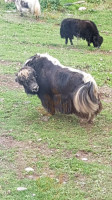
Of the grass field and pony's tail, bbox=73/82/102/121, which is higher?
pony's tail, bbox=73/82/102/121

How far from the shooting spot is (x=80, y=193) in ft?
16.4

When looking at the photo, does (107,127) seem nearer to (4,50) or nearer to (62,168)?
(62,168)

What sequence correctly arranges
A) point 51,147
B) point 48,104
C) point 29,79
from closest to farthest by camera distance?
1. point 51,147
2. point 29,79
3. point 48,104

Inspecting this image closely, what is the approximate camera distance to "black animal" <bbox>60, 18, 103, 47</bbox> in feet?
48.5

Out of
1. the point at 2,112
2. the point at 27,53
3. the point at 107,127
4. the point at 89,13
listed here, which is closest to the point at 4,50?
the point at 27,53

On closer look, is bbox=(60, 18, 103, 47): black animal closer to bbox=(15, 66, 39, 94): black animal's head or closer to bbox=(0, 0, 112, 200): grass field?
bbox=(0, 0, 112, 200): grass field

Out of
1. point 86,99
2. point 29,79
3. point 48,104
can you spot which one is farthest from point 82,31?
point 86,99

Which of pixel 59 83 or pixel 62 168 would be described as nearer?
pixel 62 168

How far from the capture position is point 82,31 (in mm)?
14828

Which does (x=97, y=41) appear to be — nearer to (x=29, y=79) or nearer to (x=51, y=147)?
(x=29, y=79)

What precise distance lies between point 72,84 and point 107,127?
93 centimetres

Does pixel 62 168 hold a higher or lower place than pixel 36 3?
lower

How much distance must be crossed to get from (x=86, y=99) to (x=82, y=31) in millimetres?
8490

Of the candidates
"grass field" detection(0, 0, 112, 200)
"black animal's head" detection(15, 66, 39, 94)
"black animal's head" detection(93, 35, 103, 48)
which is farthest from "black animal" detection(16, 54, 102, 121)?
"black animal's head" detection(93, 35, 103, 48)
